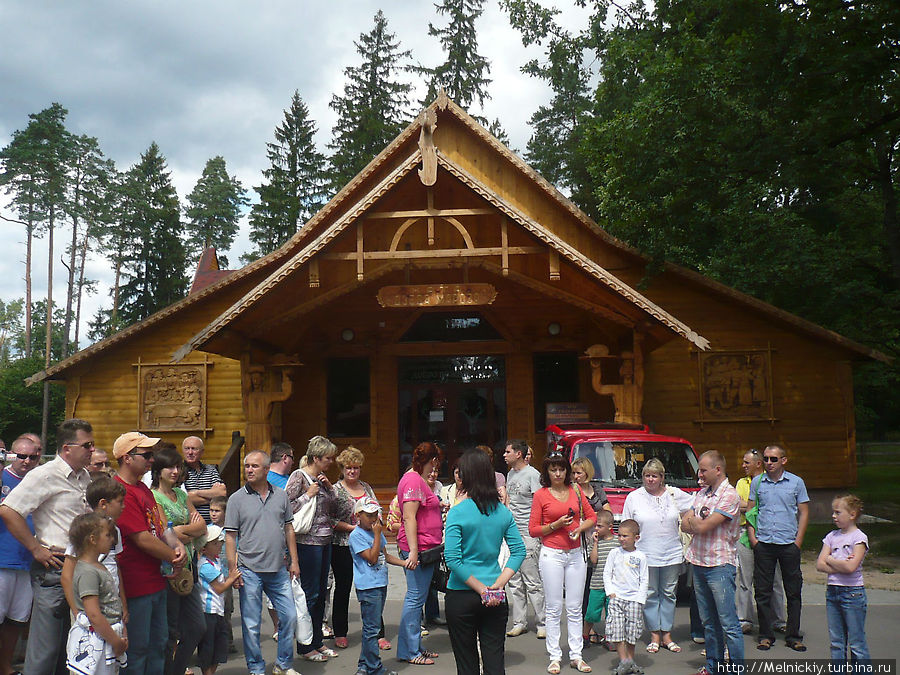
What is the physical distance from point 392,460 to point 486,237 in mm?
5399

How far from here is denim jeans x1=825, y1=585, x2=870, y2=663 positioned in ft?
18.0

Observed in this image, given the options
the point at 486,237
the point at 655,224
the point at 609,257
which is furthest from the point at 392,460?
the point at 655,224

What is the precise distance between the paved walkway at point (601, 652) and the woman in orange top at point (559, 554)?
0.24 m

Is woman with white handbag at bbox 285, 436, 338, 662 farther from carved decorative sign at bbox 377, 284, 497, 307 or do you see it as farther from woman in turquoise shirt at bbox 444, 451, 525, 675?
carved decorative sign at bbox 377, 284, 497, 307

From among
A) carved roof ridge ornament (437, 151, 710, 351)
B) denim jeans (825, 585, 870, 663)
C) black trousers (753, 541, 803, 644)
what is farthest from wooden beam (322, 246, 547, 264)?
denim jeans (825, 585, 870, 663)

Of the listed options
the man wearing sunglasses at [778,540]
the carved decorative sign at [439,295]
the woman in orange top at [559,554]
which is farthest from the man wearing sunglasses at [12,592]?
the carved decorative sign at [439,295]

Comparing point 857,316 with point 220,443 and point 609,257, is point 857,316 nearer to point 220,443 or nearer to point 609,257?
point 609,257

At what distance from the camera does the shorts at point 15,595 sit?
214 inches

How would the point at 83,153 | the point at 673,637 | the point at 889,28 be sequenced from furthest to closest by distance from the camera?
the point at 83,153 → the point at 889,28 → the point at 673,637

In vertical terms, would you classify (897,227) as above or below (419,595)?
above

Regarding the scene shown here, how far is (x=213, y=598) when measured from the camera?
19.2 feet

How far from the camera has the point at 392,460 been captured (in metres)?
16.6

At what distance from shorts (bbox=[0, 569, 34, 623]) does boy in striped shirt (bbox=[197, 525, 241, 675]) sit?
1.24 metres

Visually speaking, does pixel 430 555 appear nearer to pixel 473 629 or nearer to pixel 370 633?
pixel 370 633
